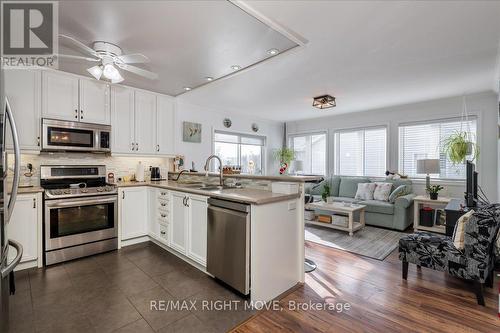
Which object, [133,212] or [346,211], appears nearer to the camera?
[133,212]

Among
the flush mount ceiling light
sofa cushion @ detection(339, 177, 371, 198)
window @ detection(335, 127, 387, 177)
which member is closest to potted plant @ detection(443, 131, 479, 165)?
window @ detection(335, 127, 387, 177)

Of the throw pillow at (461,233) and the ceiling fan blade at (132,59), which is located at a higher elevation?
the ceiling fan blade at (132,59)

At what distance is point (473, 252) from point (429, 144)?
3.76 m

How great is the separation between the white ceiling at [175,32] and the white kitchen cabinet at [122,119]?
626mm

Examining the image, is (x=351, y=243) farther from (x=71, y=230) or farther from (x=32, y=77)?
(x=32, y=77)

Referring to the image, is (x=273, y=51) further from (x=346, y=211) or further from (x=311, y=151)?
(x=311, y=151)

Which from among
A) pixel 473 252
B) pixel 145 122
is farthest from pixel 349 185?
pixel 145 122

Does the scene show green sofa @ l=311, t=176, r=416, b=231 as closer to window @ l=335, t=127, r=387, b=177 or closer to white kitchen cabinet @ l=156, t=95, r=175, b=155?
window @ l=335, t=127, r=387, b=177

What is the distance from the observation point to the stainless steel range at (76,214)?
291 centimetres

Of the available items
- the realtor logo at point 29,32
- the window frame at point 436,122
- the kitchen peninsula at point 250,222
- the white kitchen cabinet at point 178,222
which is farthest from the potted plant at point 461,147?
the realtor logo at point 29,32

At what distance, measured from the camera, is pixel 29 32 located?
2217 millimetres

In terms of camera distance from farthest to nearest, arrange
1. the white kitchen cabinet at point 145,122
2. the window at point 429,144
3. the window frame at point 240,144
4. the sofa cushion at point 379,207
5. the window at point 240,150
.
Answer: the window at point 240,150
the window frame at point 240,144
the window at point 429,144
the sofa cushion at point 379,207
the white kitchen cabinet at point 145,122

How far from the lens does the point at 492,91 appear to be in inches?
171

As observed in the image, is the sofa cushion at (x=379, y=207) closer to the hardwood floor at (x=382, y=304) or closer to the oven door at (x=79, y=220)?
the hardwood floor at (x=382, y=304)
